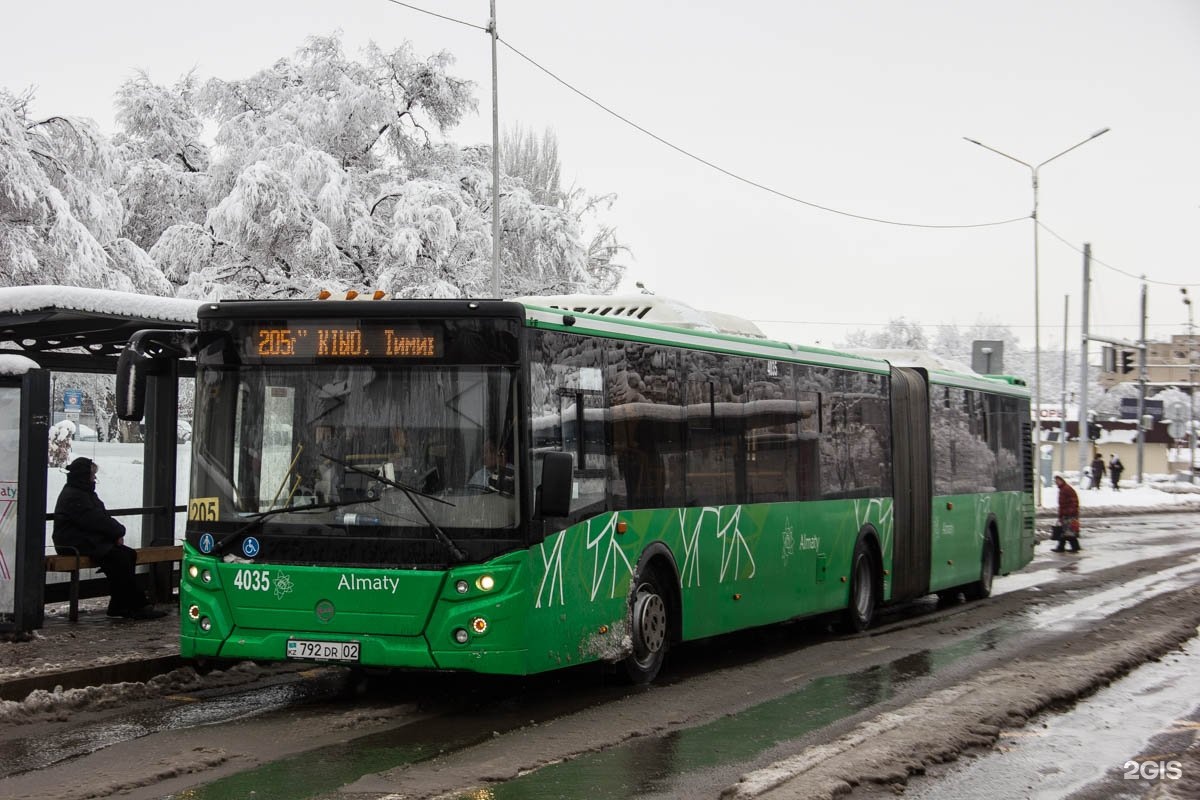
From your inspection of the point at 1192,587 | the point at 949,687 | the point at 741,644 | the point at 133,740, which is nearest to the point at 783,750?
the point at 949,687

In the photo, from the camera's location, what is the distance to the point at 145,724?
9250 millimetres

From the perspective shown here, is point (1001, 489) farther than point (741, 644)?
Yes

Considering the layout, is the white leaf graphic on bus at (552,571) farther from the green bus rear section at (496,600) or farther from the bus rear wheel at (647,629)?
the bus rear wheel at (647,629)

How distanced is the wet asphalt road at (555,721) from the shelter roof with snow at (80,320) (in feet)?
11.3

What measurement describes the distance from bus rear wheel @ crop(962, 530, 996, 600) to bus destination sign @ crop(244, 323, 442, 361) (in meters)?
12.3

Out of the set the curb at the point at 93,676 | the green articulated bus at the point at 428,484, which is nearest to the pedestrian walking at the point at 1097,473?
the green articulated bus at the point at 428,484

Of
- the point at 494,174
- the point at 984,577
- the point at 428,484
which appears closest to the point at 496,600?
the point at 428,484

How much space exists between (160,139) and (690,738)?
33.7 meters

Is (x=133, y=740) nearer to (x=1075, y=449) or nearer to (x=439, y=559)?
(x=439, y=559)

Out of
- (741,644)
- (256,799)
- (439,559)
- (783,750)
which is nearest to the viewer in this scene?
(256,799)

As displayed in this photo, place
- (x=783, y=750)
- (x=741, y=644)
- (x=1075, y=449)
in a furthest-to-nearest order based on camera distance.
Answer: (x=1075, y=449) < (x=741, y=644) < (x=783, y=750)

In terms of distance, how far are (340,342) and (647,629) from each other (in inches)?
128

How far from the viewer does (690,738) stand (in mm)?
8992

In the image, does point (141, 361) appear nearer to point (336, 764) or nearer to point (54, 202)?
point (336, 764)
